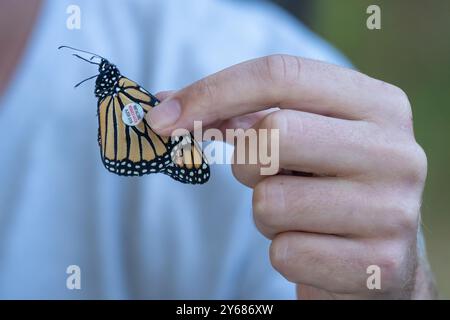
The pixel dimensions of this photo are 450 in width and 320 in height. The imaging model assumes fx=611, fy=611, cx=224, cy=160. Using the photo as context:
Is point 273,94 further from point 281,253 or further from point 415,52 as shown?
point 415,52

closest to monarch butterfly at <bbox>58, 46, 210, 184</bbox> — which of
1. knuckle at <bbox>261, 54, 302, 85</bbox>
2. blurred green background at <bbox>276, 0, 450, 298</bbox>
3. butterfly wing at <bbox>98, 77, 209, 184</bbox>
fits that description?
butterfly wing at <bbox>98, 77, 209, 184</bbox>

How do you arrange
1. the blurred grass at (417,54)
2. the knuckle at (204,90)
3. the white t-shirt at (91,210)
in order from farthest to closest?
the blurred grass at (417,54)
the white t-shirt at (91,210)
the knuckle at (204,90)

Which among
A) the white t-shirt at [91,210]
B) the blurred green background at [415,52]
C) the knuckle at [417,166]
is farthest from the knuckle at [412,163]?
the blurred green background at [415,52]

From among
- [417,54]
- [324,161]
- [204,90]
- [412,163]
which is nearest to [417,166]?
[412,163]

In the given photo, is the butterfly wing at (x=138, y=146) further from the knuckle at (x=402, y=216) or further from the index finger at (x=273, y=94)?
the knuckle at (x=402, y=216)

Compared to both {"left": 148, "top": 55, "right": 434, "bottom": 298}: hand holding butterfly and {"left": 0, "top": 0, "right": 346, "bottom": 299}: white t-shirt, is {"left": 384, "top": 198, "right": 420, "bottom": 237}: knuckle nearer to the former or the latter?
{"left": 148, "top": 55, "right": 434, "bottom": 298}: hand holding butterfly

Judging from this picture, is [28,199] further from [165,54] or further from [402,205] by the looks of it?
[402,205]
